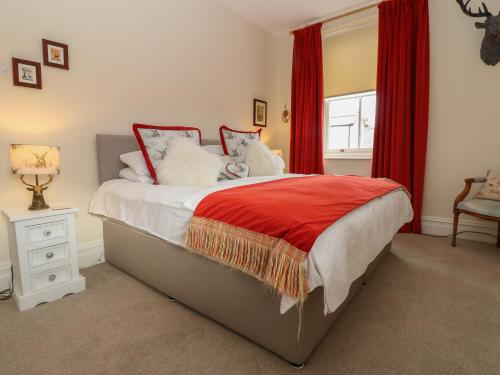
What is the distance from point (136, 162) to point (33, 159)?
0.72 metres

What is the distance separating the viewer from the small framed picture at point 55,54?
2.00 meters

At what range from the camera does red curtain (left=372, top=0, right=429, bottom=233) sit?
9.87ft

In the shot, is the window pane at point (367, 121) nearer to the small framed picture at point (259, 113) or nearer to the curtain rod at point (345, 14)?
the curtain rod at point (345, 14)

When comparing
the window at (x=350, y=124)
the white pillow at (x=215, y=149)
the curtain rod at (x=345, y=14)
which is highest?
the curtain rod at (x=345, y=14)

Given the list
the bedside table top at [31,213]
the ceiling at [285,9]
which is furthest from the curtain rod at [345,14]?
the bedside table top at [31,213]

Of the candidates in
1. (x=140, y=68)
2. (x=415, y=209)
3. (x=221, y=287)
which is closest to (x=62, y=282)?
(x=221, y=287)

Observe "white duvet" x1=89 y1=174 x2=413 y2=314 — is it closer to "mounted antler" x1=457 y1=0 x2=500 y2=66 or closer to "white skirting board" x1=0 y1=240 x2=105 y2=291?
"white skirting board" x1=0 y1=240 x2=105 y2=291

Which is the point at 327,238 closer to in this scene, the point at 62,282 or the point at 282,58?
the point at 62,282

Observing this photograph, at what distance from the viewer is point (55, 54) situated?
2.05 m

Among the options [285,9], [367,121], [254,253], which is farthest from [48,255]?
[367,121]

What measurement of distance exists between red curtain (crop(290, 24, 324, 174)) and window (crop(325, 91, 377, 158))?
0.31 meters

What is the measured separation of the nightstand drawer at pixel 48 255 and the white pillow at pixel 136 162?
2.41 ft

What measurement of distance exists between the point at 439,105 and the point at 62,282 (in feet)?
12.7

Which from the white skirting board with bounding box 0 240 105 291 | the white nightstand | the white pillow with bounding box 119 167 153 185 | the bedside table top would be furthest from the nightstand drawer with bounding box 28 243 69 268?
the white pillow with bounding box 119 167 153 185
